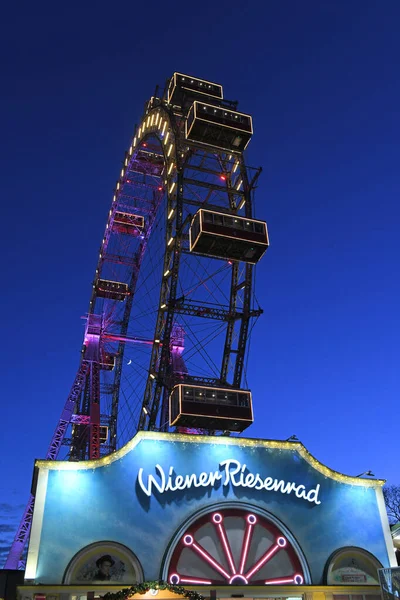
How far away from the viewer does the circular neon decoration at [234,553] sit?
1597cm

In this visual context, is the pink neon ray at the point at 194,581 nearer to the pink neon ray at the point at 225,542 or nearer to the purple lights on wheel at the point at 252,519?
the pink neon ray at the point at 225,542

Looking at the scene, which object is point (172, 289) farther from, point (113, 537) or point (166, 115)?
point (113, 537)

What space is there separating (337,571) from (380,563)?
149 cm

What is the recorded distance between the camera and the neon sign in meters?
16.5

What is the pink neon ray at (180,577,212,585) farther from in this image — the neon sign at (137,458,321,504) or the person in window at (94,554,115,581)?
the neon sign at (137,458,321,504)

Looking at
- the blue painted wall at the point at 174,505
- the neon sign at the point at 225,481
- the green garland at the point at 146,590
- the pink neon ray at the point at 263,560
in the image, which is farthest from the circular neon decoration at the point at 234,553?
the green garland at the point at 146,590

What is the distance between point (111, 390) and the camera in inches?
2014

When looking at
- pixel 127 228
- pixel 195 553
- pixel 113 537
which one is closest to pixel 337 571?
pixel 195 553

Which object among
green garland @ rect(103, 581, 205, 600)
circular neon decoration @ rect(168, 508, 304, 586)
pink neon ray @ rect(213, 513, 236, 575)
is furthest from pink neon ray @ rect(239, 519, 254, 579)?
green garland @ rect(103, 581, 205, 600)

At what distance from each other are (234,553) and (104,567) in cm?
372

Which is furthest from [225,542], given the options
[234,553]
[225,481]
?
[225,481]

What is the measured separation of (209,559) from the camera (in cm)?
1616

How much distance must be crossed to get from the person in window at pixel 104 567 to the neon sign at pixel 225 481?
6.49 ft

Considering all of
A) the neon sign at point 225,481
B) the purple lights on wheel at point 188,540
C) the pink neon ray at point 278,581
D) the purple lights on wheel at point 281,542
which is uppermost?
the neon sign at point 225,481
